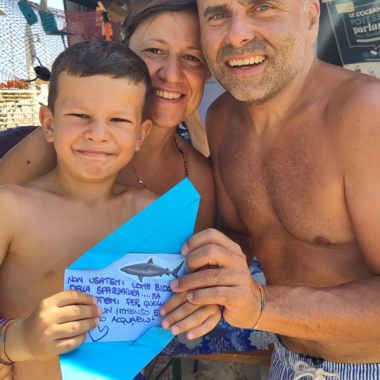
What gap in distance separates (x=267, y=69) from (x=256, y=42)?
121 mm

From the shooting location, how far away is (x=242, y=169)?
1888 millimetres

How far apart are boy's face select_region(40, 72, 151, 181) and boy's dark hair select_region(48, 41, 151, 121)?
0.03 m

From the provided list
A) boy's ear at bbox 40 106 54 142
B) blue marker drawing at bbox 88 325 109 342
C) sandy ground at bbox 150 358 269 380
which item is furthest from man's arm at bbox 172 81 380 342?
sandy ground at bbox 150 358 269 380

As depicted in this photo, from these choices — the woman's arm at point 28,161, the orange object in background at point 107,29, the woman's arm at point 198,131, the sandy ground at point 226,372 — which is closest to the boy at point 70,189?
the woman's arm at point 28,161

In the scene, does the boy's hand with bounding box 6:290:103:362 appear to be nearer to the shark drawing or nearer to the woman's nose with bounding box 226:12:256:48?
the shark drawing

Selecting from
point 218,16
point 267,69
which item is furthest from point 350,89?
point 218,16

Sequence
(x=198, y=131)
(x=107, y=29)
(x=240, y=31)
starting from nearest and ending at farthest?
(x=240, y=31), (x=198, y=131), (x=107, y=29)

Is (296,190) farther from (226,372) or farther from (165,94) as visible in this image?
(226,372)

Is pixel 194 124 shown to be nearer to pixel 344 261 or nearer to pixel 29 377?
pixel 344 261

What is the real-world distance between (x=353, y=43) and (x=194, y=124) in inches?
49.1

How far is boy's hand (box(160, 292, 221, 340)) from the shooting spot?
1.17 m

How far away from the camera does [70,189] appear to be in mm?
1501

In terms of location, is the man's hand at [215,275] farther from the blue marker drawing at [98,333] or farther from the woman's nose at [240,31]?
the woman's nose at [240,31]

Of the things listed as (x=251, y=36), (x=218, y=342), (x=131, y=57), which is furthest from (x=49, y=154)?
(x=218, y=342)
